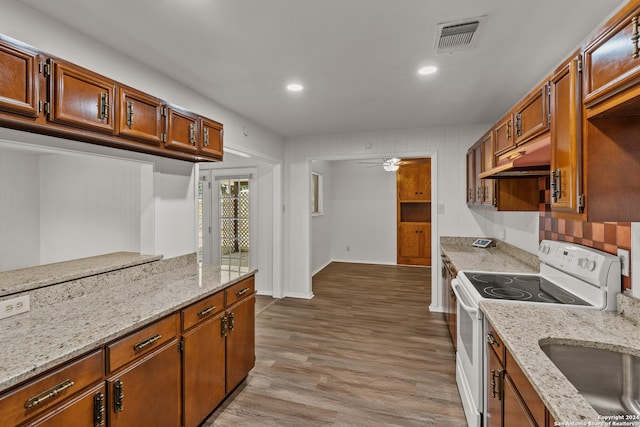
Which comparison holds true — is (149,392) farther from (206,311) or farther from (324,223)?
(324,223)

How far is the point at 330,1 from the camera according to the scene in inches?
63.7

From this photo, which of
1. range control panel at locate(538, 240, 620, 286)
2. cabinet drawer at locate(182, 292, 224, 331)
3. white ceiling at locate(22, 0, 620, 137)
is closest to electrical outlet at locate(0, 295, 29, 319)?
cabinet drawer at locate(182, 292, 224, 331)

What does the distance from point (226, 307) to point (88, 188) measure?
7.05 feet

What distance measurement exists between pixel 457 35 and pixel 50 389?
2689 millimetres

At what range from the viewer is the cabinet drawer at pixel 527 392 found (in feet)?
3.32

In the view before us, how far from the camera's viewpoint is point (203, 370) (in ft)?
6.47

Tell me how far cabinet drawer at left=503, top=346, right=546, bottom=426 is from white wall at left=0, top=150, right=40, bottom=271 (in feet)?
15.7

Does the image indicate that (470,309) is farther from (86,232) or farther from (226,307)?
A: (86,232)

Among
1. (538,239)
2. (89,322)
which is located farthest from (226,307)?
(538,239)

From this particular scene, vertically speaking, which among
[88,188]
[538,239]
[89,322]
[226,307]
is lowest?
[226,307]

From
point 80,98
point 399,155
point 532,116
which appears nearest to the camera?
point 80,98

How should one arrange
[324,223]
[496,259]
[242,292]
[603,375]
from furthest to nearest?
[324,223], [496,259], [242,292], [603,375]

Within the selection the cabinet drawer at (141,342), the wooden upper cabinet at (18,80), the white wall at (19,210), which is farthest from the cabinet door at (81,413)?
the white wall at (19,210)

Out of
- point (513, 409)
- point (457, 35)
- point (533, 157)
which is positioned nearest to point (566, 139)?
point (533, 157)
